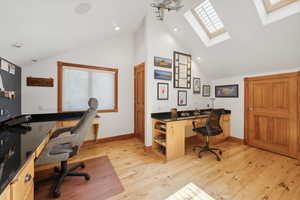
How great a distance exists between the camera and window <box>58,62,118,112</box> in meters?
2.82

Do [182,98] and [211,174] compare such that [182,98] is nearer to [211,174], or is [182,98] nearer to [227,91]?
[227,91]

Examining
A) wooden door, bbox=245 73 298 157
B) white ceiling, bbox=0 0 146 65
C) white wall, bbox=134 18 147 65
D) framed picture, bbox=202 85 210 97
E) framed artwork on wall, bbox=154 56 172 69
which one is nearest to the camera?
white ceiling, bbox=0 0 146 65

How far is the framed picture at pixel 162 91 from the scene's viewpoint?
3.01m

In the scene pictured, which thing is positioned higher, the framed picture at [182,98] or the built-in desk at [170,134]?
the framed picture at [182,98]

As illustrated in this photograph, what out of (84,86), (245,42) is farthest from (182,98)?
(84,86)

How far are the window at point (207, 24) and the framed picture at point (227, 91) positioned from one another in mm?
1429

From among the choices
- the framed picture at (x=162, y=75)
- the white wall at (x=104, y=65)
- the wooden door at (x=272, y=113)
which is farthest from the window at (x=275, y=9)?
the white wall at (x=104, y=65)

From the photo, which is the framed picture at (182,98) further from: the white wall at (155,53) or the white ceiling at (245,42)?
the white ceiling at (245,42)

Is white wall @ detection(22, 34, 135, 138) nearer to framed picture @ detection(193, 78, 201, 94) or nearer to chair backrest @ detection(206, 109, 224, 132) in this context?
framed picture @ detection(193, 78, 201, 94)

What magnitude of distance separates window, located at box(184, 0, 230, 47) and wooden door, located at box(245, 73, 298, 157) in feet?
4.63

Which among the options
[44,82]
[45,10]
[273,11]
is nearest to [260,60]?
[273,11]

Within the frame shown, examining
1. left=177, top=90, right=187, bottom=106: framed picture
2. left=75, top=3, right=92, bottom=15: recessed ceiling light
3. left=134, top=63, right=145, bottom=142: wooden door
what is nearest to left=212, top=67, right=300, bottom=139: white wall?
left=177, top=90, right=187, bottom=106: framed picture

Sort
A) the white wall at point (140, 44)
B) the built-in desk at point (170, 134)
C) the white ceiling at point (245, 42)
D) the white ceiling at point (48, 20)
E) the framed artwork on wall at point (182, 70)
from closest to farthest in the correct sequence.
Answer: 1. the white ceiling at point (48, 20)
2. the white ceiling at point (245, 42)
3. the built-in desk at point (170, 134)
4. the white wall at point (140, 44)
5. the framed artwork on wall at point (182, 70)

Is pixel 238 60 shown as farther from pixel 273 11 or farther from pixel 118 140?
pixel 118 140
